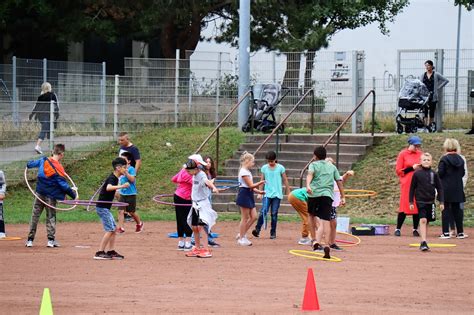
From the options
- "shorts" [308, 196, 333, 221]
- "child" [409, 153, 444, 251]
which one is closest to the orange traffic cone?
"shorts" [308, 196, 333, 221]

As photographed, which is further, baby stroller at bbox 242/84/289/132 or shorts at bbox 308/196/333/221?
baby stroller at bbox 242/84/289/132

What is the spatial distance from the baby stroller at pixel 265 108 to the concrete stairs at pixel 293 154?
1079 mm

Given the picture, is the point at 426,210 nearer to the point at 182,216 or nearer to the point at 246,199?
the point at 246,199

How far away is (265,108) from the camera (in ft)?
89.2

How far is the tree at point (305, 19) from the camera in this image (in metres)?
34.2

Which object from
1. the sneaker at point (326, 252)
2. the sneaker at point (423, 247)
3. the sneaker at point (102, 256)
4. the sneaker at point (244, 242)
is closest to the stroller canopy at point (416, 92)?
the sneaker at point (244, 242)

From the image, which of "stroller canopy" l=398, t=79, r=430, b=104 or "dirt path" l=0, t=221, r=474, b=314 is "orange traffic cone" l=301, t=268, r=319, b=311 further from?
"stroller canopy" l=398, t=79, r=430, b=104

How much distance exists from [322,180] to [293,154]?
8917mm

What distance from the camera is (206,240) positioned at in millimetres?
15758

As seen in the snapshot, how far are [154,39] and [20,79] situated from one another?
40.2 ft

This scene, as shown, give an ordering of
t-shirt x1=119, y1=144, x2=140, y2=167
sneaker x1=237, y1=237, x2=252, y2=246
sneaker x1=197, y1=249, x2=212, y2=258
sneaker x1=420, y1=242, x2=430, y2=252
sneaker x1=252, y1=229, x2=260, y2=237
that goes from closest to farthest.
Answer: sneaker x1=197, y1=249, x2=212, y2=258
sneaker x1=420, y1=242, x2=430, y2=252
sneaker x1=237, y1=237, x2=252, y2=246
sneaker x1=252, y1=229, x2=260, y2=237
t-shirt x1=119, y1=144, x2=140, y2=167

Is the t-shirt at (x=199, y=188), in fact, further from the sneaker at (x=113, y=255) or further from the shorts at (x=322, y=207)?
the shorts at (x=322, y=207)

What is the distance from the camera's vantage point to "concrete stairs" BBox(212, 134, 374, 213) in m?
23.6

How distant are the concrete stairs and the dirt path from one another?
552 centimetres
